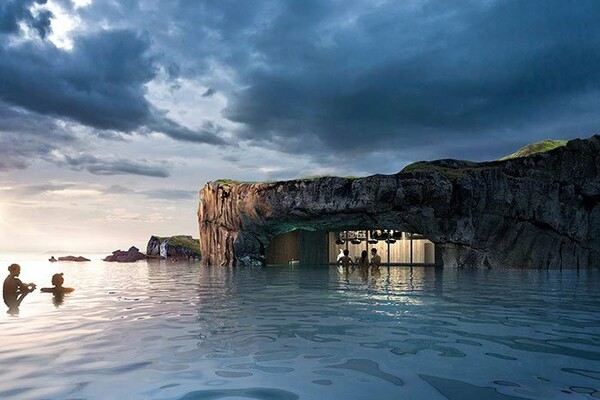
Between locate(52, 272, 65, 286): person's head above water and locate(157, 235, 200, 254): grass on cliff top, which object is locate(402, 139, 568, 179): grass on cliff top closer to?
locate(52, 272, 65, 286): person's head above water

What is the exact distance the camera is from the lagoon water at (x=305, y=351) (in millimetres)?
4801

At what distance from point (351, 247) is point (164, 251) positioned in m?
39.4

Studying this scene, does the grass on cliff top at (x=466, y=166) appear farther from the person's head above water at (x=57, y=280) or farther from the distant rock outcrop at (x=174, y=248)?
the distant rock outcrop at (x=174, y=248)

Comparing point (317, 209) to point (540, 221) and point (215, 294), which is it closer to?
point (540, 221)

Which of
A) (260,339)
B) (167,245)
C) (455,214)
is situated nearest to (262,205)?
(455,214)

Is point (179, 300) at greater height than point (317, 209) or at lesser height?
lesser

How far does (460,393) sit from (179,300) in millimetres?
9903

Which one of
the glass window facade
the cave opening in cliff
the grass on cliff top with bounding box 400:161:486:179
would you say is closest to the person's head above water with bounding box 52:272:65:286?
the grass on cliff top with bounding box 400:161:486:179

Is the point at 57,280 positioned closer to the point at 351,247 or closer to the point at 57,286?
the point at 57,286

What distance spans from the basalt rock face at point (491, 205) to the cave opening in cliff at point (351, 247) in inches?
317

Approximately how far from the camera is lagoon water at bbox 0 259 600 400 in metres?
4.80

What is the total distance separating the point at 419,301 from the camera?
12.4 metres

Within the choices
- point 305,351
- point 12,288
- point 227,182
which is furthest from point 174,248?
point 305,351

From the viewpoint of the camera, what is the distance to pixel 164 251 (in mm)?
75625
